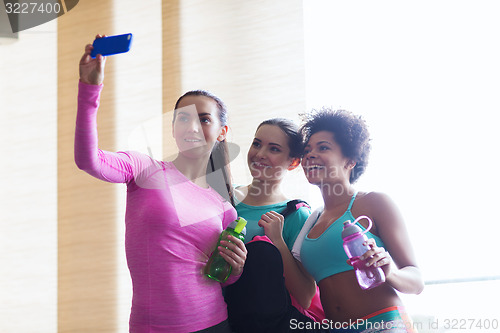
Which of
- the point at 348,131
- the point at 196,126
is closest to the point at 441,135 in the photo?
the point at 348,131

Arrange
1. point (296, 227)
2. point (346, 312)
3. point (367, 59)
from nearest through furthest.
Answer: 1. point (346, 312)
2. point (296, 227)
3. point (367, 59)

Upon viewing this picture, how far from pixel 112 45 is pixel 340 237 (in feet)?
1.80

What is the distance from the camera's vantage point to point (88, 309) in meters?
1.71

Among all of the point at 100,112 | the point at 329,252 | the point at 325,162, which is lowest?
the point at 329,252

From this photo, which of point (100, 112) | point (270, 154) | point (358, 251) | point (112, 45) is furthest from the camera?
point (100, 112)

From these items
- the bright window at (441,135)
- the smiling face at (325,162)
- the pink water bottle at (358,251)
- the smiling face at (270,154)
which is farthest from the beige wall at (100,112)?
the pink water bottle at (358,251)

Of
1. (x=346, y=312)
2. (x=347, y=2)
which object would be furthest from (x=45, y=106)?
(x=346, y=312)

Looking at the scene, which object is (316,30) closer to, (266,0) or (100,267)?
(266,0)

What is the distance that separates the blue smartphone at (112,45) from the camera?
0.76 m

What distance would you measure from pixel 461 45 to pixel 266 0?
2.06 ft

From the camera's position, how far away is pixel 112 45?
2.53ft

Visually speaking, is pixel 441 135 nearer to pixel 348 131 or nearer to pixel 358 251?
pixel 348 131

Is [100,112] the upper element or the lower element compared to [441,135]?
upper

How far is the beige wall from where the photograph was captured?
167 cm
